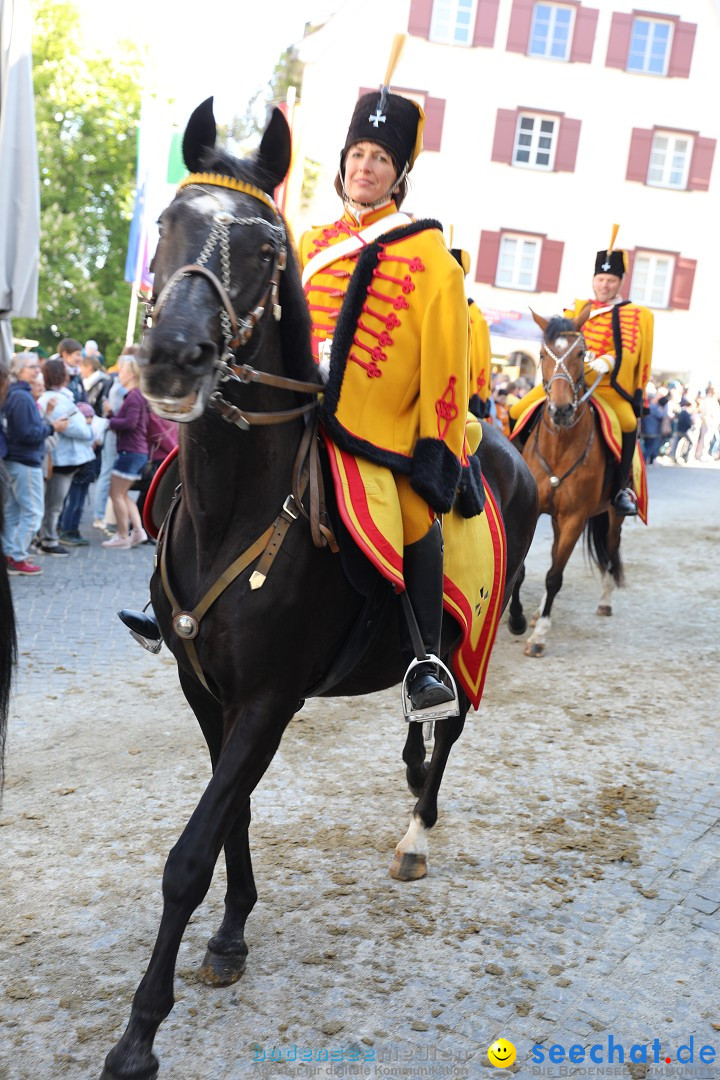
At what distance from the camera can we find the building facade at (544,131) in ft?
94.2

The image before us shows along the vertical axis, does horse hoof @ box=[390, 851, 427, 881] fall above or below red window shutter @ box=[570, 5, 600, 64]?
below

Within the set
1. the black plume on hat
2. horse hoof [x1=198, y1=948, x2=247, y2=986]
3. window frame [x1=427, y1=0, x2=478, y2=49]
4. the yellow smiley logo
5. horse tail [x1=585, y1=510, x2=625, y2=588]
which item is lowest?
horse hoof [x1=198, y1=948, x2=247, y2=986]

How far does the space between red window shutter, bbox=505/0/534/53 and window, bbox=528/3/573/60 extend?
0.61 feet

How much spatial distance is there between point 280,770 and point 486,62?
2792 cm

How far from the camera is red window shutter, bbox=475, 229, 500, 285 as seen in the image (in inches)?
1148

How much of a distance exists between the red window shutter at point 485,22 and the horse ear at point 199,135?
28.8 meters

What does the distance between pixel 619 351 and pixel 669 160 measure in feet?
78.2

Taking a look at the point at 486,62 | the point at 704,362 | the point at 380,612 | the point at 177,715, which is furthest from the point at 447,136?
the point at 380,612

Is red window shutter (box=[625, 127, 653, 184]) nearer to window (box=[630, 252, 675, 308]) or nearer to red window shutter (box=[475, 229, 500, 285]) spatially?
window (box=[630, 252, 675, 308])

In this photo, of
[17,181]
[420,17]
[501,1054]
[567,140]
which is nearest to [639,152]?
[567,140]

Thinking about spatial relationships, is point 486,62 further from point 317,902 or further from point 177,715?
point 317,902

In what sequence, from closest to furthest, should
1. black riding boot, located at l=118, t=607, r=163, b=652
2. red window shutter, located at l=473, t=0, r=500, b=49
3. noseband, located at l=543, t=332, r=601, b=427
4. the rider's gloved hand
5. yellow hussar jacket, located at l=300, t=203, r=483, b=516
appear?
yellow hussar jacket, located at l=300, t=203, r=483, b=516, black riding boot, located at l=118, t=607, r=163, b=652, noseband, located at l=543, t=332, r=601, b=427, the rider's gloved hand, red window shutter, located at l=473, t=0, r=500, b=49

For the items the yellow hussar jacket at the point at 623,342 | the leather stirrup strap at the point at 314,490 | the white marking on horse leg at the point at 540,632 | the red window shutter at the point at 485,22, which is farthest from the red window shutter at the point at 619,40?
the leather stirrup strap at the point at 314,490

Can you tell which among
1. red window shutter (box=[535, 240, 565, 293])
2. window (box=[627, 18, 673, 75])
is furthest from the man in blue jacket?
window (box=[627, 18, 673, 75])
